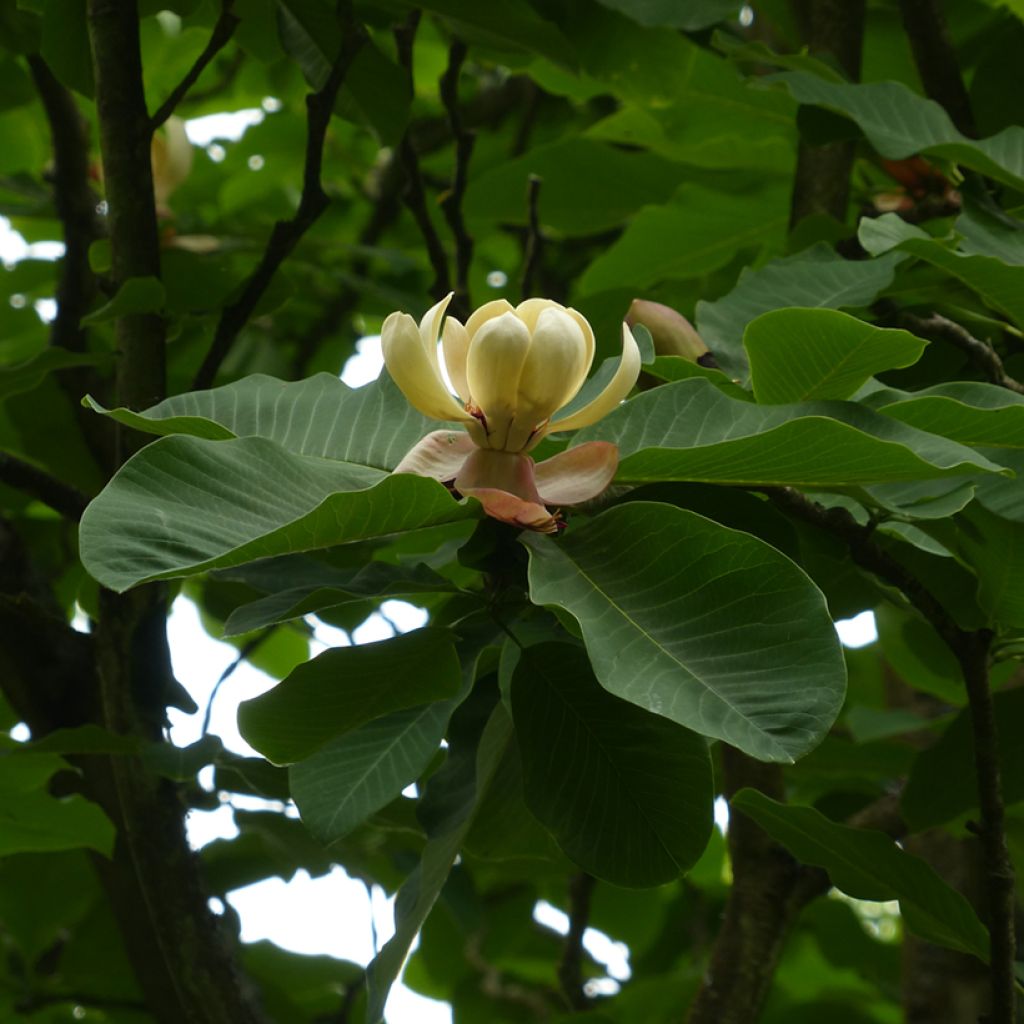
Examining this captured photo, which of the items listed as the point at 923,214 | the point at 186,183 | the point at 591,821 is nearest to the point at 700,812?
the point at 591,821

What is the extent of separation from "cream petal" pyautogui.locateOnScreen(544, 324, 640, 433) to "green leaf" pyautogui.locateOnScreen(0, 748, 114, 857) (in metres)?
0.63

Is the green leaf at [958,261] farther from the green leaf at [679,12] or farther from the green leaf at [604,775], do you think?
the green leaf at [679,12]

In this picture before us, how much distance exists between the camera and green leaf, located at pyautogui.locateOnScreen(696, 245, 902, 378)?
0.81 m

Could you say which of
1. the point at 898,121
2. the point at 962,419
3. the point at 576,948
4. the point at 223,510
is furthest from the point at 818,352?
the point at 576,948

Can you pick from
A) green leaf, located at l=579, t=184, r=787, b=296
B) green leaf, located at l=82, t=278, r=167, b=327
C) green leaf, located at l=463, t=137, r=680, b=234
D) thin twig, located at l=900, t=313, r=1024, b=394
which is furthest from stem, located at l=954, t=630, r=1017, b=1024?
green leaf, located at l=463, t=137, r=680, b=234

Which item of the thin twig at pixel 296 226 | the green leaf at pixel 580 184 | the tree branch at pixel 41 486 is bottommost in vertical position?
the tree branch at pixel 41 486

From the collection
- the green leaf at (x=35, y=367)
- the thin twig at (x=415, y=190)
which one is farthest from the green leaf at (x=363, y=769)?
the thin twig at (x=415, y=190)

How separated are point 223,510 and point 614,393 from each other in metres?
0.20

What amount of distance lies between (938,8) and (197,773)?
0.98 metres

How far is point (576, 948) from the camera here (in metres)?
1.57

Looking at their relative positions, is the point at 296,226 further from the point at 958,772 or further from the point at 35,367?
the point at 958,772

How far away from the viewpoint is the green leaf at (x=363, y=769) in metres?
0.69

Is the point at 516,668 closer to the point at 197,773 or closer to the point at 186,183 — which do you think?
the point at 197,773

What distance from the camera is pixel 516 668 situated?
0.68m
